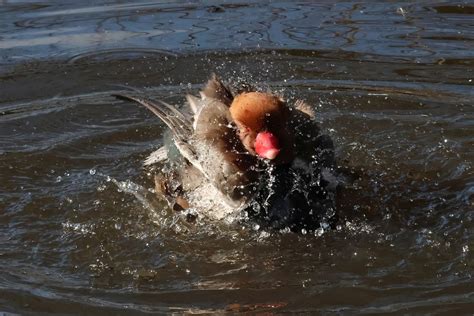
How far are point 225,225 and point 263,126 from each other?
0.67 m

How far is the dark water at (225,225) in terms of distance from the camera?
15.9 ft

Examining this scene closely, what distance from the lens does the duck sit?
5434 mm

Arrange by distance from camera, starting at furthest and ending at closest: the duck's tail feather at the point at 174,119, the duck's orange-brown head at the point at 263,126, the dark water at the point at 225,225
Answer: the duck's tail feather at the point at 174,119, the duck's orange-brown head at the point at 263,126, the dark water at the point at 225,225

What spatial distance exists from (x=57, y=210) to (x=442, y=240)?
2.38 metres

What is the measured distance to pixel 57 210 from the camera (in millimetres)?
6039

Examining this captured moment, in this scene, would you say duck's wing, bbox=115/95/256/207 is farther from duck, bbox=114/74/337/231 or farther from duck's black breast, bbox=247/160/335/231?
duck's black breast, bbox=247/160/335/231

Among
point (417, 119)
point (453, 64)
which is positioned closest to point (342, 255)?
point (417, 119)

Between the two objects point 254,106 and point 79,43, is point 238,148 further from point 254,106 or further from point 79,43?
point 79,43

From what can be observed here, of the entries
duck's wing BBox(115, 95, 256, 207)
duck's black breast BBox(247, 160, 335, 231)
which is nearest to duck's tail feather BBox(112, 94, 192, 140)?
duck's wing BBox(115, 95, 256, 207)

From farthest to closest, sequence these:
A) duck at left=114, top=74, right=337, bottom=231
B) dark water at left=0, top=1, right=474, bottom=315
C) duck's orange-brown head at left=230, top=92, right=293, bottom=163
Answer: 1. duck at left=114, top=74, right=337, bottom=231
2. duck's orange-brown head at left=230, top=92, right=293, bottom=163
3. dark water at left=0, top=1, right=474, bottom=315

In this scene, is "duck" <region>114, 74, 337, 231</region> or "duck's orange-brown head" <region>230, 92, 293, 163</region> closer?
"duck's orange-brown head" <region>230, 92, 293, 163</region>

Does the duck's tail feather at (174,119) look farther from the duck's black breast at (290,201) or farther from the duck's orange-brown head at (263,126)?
the duck's black breast at (290,201)

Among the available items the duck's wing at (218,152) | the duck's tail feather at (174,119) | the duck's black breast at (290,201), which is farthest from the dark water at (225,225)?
the duck's tail feather at (174,119)

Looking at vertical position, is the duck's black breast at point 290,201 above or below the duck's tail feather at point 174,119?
below
